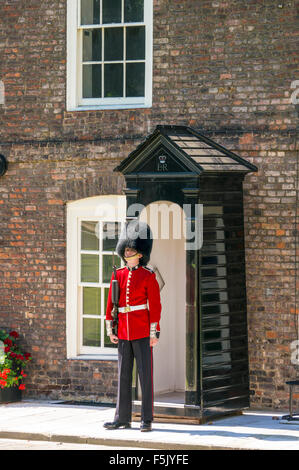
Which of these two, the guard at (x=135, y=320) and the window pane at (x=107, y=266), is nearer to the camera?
the guard at (x=135, y=320)

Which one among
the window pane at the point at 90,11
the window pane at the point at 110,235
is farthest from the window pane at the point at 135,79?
the window pane at the point at 110,235

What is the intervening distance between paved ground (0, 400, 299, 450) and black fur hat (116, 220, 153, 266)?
1.77 metres

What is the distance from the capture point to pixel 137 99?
40.8 feet

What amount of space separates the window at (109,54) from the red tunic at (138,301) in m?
2.71

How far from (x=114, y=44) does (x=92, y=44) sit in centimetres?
30

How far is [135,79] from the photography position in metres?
12.5

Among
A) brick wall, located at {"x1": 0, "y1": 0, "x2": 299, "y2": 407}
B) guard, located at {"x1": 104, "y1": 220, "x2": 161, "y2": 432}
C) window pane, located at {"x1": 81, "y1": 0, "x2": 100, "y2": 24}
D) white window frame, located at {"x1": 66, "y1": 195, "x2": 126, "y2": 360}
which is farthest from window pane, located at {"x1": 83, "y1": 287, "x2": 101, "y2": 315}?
window pane, located at {"x1": 81, "y1": 0, "x2": 100, "y2": 24}

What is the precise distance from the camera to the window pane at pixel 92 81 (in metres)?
12.7

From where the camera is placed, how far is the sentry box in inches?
423

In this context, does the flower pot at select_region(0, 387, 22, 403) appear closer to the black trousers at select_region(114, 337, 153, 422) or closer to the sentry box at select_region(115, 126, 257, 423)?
the sentry box at select_region(115, 126, 257, 423)

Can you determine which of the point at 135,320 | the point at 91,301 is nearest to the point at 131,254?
the point at 135,320

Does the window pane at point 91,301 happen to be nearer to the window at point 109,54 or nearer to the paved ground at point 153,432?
the paved ground at point 153,432

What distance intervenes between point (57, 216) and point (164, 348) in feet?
7.04

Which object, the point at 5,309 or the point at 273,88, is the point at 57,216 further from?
the point at 273,88
